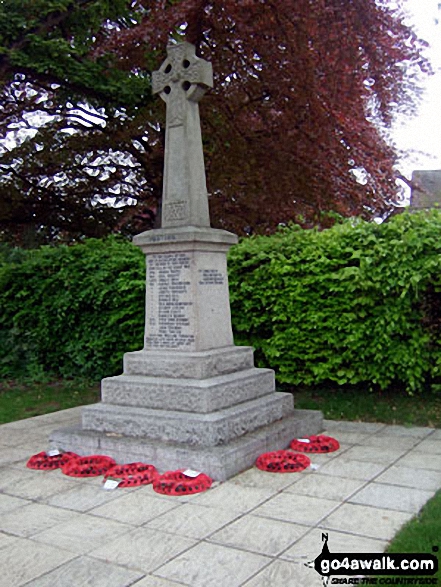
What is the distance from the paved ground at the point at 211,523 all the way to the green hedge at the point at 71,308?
411 centimetres

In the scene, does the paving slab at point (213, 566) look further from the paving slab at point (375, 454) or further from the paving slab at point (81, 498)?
the paving slab at point (375, 454)

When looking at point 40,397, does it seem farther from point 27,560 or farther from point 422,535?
point 422,535

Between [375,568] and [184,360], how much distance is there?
2958 mm

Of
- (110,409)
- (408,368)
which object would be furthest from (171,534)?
(408,368)

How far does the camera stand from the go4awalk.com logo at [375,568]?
325 centimetres

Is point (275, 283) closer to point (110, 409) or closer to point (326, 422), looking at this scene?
point (326, 422)

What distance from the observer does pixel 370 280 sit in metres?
7.64

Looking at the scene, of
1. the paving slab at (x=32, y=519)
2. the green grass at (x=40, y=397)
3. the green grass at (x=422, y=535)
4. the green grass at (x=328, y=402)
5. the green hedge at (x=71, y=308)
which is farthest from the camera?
the green hedge at (x=71, y=308)

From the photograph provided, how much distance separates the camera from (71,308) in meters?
10.4

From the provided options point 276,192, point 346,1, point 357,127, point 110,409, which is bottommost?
point 110,409

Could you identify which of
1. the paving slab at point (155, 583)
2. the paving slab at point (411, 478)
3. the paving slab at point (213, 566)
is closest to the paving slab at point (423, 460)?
the paving slab at point (411, 478)

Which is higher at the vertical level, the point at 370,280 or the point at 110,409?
the point at 370,280

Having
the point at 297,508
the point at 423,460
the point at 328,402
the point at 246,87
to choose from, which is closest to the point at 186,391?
the point at 297,508

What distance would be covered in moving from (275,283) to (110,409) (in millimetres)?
3267
